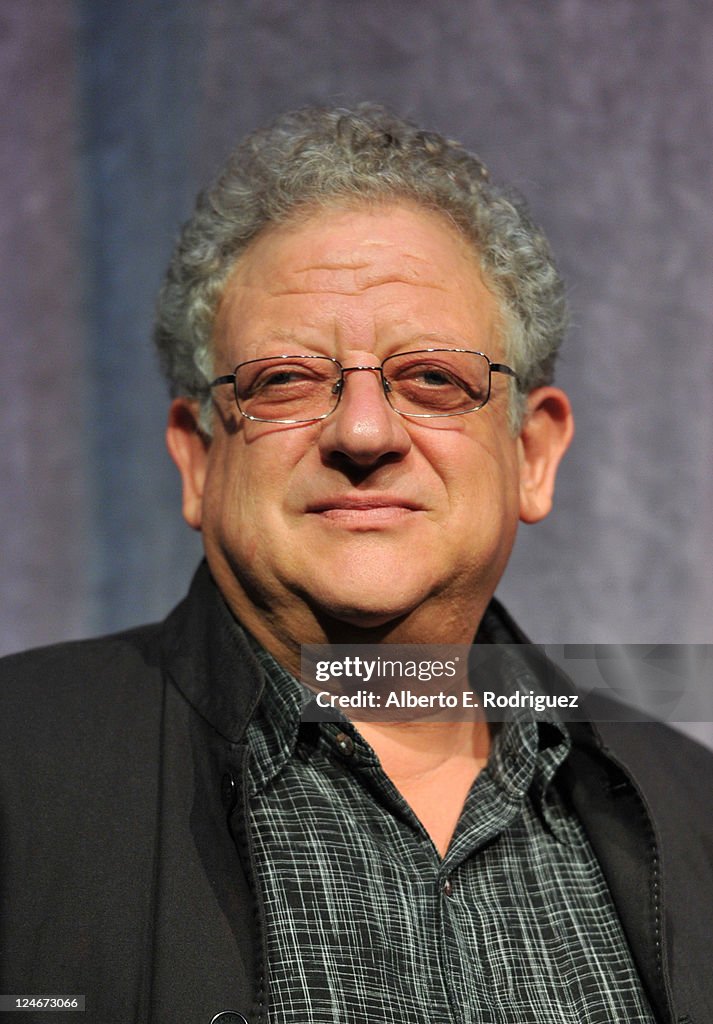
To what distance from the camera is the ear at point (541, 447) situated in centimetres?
195

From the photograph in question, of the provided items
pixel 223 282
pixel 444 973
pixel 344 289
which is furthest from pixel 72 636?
pixel 444 973

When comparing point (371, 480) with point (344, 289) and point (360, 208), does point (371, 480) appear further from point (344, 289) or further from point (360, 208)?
point (360, 208)

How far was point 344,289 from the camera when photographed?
5.63ft

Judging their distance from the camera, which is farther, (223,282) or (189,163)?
(189,163)

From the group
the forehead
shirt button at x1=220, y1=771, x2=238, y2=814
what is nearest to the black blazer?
shirt button at x1=220, y1=771, x2=238, y2=814

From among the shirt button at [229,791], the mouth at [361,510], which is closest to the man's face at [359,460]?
the mouth at [361,510]

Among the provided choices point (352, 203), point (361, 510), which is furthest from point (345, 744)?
point (352, 203)

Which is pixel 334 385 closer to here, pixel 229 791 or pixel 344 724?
pixel 344 724

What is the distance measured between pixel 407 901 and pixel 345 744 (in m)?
0.22

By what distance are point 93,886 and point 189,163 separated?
162cm

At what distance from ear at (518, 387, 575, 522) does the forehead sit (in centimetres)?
20

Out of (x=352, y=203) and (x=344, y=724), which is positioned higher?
(x=352, y=203)

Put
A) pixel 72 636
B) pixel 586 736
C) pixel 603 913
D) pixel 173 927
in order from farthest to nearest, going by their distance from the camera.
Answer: pixel 72 636
pixel 586 736
pixel 603 913
pixel 173 927

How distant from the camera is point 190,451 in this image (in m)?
1.94
